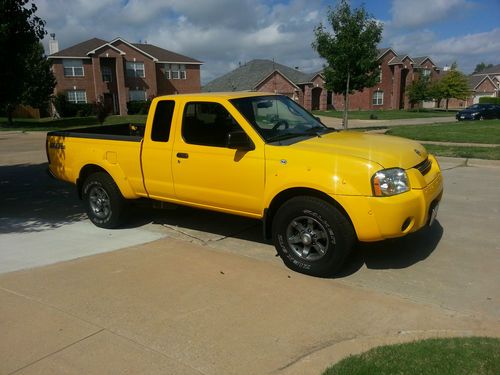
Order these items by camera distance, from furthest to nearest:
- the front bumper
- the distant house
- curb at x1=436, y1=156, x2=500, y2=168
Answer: the distant house → curb at x1=436, y1=156, x2=500, y2=168 → the front bumper

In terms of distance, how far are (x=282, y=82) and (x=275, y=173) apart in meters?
57.0

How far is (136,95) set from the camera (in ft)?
176

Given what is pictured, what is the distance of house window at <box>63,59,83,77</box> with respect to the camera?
4994 cm

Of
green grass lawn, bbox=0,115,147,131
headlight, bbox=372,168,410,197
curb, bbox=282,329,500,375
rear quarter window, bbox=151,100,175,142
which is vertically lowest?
curb, bbox=282,329,500,375

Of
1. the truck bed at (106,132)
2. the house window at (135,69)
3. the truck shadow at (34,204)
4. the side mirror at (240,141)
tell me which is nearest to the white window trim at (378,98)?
the house window at (135,69)

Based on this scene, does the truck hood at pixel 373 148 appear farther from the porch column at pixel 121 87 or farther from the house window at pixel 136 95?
the house window at pixel 136 95

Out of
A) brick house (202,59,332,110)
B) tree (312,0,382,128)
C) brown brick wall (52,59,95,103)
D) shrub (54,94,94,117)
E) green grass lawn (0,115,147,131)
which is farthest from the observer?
brick house (202,59,332,110)

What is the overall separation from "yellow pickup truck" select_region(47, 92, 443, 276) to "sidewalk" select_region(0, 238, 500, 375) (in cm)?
53

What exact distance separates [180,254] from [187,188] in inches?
30.8

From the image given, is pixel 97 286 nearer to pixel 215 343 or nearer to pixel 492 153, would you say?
pixel 215 343

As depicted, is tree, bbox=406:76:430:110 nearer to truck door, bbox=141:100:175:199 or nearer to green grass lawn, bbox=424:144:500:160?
green grass lawn, bbox=424:144:500:160

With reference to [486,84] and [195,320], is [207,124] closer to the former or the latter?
[195,320]

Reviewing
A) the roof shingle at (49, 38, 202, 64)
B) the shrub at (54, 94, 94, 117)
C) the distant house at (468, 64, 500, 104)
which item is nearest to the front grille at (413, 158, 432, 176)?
the shrub at (54, 94, 94, 117)

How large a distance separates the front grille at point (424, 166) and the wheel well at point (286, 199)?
963 mm
